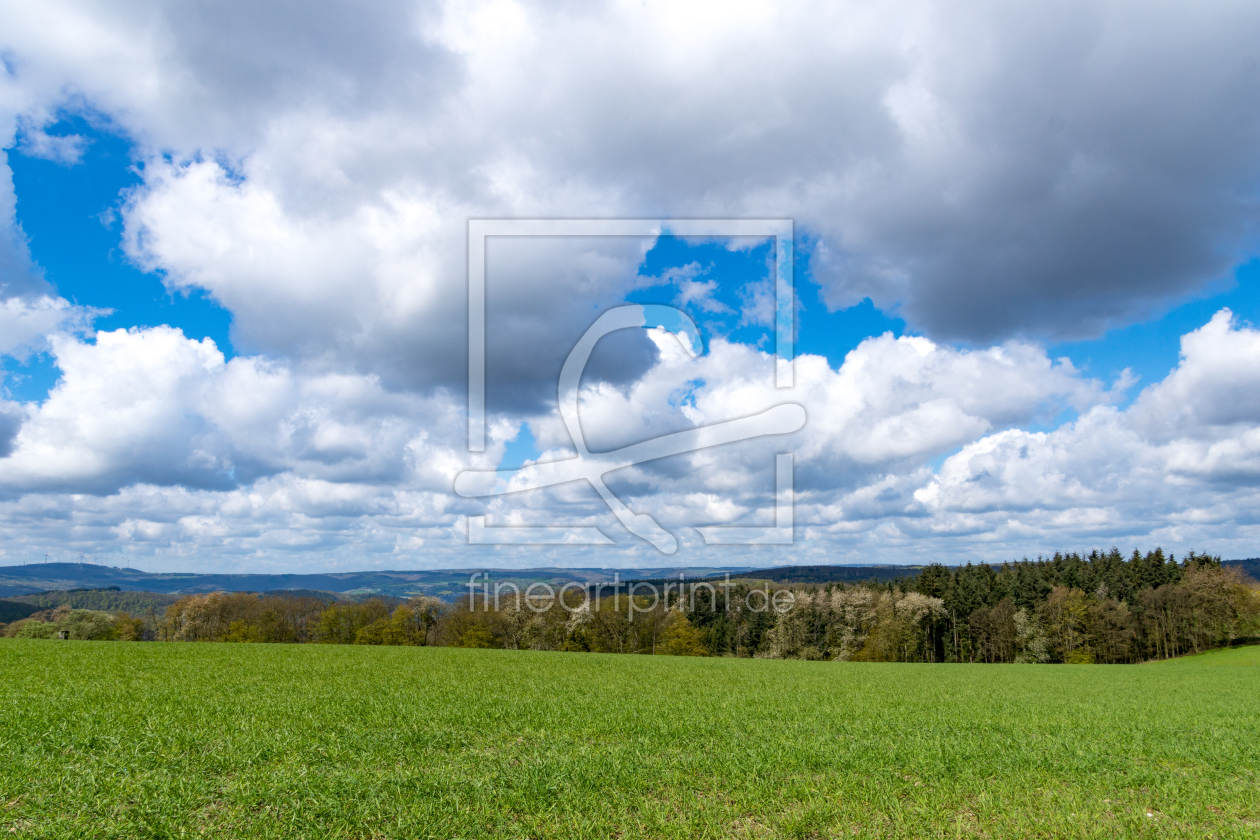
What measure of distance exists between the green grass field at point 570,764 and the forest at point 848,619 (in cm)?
6747

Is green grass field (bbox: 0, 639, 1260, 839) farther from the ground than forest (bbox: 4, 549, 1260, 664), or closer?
farther from the ground

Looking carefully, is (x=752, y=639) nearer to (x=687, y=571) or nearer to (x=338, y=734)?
(x=687, y=571)

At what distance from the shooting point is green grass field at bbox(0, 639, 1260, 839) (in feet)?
25.8

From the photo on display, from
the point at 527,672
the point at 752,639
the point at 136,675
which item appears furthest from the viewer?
the point at 752,639

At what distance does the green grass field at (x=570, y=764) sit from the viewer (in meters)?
7.86

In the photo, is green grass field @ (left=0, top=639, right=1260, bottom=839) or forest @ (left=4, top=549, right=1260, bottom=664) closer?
green grass field @ (left=0, top=639, right=1260, bottom=839)

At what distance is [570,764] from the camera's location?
1026cm

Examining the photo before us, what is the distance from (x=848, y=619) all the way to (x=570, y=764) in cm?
8270

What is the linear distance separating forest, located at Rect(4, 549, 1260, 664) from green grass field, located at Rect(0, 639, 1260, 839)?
→ 67.5m

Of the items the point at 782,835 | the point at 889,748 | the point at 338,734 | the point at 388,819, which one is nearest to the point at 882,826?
the point at 782,835

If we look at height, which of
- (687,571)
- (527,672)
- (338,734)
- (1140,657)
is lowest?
(1140,657)

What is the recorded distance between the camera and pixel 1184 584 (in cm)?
8562

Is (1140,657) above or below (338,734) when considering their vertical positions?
below

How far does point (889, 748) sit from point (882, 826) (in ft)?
15.9
